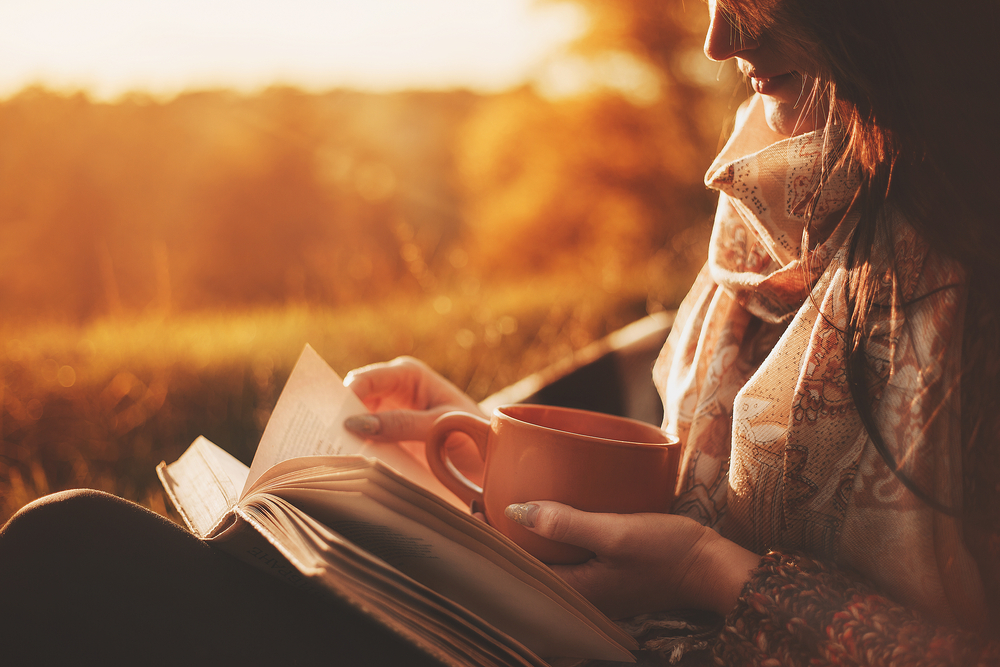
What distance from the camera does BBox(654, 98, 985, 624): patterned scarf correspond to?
820mm

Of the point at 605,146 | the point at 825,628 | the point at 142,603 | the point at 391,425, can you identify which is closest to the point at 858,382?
the point at 825,628

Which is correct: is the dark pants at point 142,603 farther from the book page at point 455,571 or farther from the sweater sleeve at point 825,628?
the sweater sleeve at point 825,628

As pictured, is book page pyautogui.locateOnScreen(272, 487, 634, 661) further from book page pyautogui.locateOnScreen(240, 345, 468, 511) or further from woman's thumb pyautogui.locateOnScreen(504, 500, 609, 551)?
book page pyautogui.locateOnScreen(240, 345, 468, 511)

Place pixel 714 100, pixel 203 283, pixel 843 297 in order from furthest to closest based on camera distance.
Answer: pixel 203 283, pixel 714 100, pixel 843 297

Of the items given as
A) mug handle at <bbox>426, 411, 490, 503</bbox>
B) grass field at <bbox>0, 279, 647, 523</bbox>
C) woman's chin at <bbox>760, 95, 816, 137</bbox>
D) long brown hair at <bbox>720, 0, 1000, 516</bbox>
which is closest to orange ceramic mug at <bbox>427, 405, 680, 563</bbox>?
mug handle at <bbox>426, 411, 490, 503</bbox>

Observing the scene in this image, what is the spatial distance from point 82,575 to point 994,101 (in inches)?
51.8

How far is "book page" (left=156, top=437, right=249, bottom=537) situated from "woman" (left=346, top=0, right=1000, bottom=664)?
49cm

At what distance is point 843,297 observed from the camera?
898 mm

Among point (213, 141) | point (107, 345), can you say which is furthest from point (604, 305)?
point (213, 141)

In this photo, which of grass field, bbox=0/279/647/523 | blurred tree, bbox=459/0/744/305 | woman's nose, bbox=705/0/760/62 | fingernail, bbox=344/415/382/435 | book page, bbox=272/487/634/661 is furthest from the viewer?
blurred tree, bbox=459/0/744/305

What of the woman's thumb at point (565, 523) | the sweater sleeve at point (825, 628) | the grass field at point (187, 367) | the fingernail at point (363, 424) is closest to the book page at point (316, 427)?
the fingernail at point (363, 424)

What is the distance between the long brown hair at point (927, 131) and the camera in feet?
2.56

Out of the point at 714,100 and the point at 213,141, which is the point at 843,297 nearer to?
the point at 714,100

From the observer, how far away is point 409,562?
66 cm
